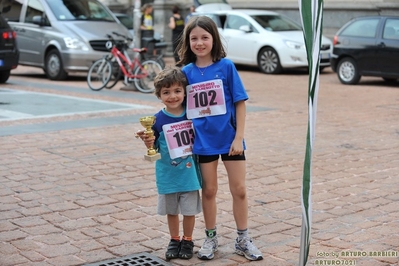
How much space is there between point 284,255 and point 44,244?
5.68 ft

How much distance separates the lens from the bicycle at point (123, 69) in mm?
15445

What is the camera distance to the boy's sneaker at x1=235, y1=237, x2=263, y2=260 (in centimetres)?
502

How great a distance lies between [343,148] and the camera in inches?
356

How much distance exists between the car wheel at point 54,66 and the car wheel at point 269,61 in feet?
17.6

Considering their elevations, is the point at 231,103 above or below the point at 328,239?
above

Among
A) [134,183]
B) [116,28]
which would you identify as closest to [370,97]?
[116,28]

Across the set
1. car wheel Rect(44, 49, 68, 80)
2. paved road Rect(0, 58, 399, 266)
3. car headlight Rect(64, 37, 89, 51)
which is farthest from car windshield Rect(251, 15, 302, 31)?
paved road Rect(0, 58, 399, 266)

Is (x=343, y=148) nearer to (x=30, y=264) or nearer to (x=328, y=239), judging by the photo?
(x=328, y=239)

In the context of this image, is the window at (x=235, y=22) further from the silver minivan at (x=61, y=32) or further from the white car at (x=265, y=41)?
the silver minivan at (x=61, y=32)

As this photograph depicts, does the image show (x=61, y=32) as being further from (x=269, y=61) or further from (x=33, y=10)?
(x=269, y=61)

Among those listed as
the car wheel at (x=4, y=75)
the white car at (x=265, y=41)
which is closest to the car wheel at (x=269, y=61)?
the white car at (x=265, y=41)

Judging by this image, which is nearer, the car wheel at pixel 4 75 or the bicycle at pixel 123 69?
the bicycle at pixel 123 69

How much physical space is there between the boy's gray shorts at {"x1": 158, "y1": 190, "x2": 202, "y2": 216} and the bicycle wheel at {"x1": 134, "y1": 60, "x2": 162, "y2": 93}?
408 inches

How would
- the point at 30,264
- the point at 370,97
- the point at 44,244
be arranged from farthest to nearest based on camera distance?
the point at 370,97 < the point at 44,244 < the point at 30,264
